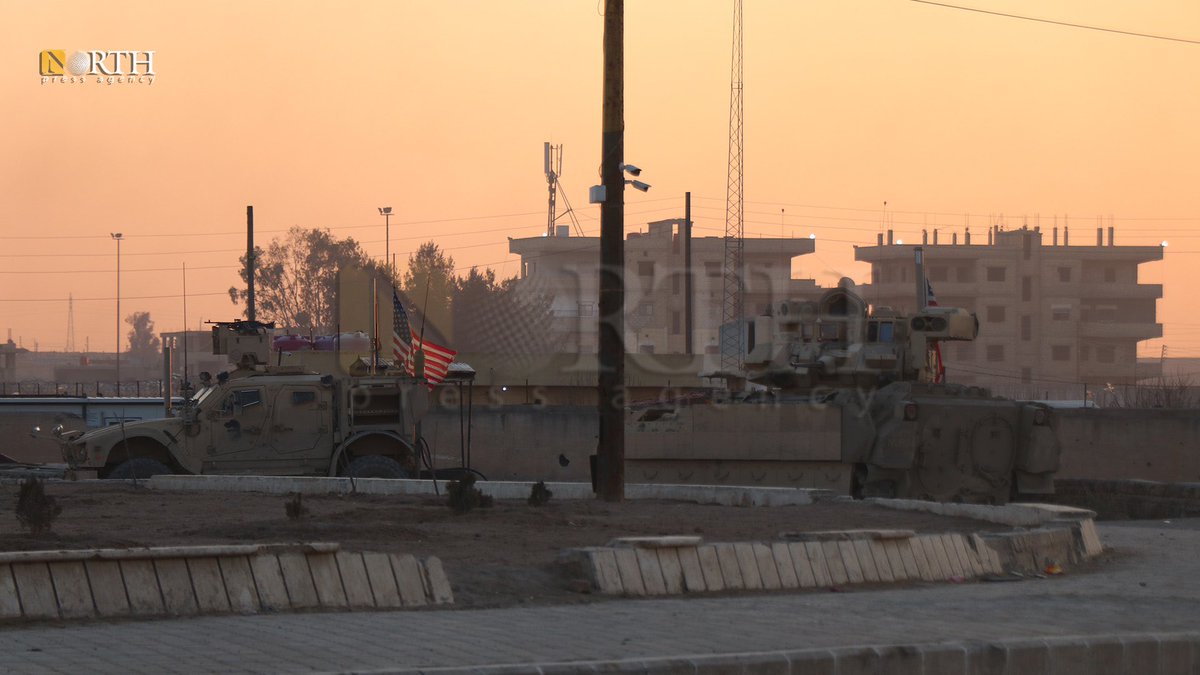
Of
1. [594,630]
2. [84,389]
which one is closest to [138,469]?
[594,630]

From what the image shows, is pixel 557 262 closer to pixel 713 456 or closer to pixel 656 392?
pixel 656 392

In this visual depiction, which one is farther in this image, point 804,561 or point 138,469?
point 138,469

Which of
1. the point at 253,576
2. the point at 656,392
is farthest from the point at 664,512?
the point at 656,392

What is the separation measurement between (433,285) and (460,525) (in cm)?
6164

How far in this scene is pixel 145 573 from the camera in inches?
348

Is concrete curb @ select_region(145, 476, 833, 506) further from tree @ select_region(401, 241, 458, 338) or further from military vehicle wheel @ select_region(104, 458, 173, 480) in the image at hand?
tree @ select_region(401, 241, 458, 338)

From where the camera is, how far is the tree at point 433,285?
64.6 m

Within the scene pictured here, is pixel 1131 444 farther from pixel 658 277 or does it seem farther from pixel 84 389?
pixel 658 277

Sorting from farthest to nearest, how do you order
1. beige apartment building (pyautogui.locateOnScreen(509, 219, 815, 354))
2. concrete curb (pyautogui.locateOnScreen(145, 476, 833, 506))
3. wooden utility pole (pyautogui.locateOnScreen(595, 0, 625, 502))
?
1. beige apartment building (pyautogui.locateOnScreen(509, 219, 815, 354))
2. concrete curb (pyautogui.locateOnScreen(145, 476, 833, 506))
3. wooden utility pole (pyautogui.locateOnScreen(595, 0, 625, 502))

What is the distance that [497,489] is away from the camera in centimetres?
1888

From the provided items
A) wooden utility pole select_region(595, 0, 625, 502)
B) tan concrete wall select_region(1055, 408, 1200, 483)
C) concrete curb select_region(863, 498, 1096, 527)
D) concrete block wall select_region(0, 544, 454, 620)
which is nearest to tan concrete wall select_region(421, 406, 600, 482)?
tan concrete wall select_region(1055, 408, 1200, 483)

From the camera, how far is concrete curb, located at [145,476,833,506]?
17.5 meters

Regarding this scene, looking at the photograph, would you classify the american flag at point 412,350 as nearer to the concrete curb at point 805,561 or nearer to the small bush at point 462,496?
the small bush at point 462,496

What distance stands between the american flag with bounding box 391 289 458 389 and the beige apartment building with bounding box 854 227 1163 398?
261 ft
